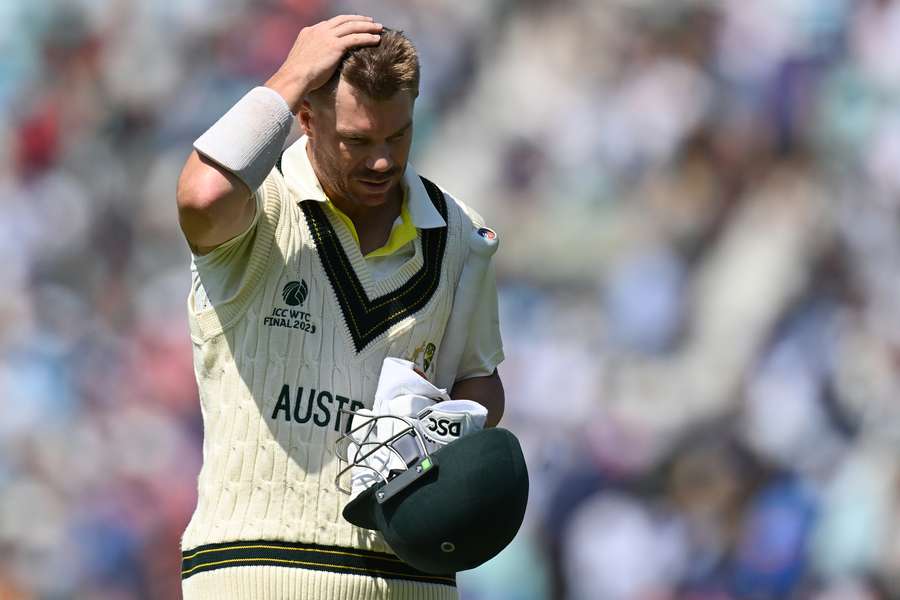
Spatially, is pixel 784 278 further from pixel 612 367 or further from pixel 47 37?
pixel 47 37

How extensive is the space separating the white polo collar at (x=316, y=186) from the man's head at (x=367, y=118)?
3 centimetres

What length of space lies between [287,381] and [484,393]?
1.40ft

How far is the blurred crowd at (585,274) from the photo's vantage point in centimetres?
458

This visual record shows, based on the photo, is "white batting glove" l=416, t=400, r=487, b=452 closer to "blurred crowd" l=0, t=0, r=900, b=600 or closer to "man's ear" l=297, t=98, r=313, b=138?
"man's ear" l=297, t=98, r=313, b=138

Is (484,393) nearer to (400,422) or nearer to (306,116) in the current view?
(400,422)

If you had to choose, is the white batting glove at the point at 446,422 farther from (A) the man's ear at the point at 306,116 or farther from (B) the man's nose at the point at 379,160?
(A) the man's ear at the point at 306,116

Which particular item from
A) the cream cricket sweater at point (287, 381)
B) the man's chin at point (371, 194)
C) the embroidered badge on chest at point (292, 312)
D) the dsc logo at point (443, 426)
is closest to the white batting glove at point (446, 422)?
the dsc logo at point (443, 426)

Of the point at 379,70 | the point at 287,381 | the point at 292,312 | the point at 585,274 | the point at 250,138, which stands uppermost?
the point at 585,274

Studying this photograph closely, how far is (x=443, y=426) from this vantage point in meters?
2.27

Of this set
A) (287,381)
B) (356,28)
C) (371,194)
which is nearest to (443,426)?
(287,381)

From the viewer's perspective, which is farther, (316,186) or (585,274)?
(585,274)

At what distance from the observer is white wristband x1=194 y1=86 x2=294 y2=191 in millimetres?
2207

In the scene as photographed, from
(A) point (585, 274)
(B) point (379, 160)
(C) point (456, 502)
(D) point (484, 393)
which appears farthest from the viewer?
(A) point (585, 274)

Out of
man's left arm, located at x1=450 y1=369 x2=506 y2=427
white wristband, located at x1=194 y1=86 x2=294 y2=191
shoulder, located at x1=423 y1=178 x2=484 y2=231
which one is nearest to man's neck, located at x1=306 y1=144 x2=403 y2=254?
shoulder, located at x1=423 y1=178 x2=484 y2=231
